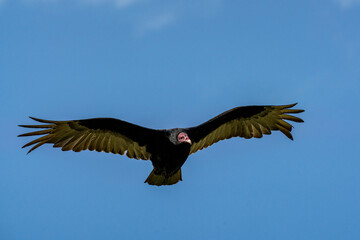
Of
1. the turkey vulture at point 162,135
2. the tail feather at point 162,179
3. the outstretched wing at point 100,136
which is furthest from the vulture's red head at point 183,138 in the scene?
the tail feather at point 162,179

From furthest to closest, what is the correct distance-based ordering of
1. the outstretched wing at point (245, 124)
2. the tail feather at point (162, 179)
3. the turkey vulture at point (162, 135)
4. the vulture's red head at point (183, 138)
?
the outstretched wing at point (245, 124), the tail feather at point (162, 179), the turkey vulture at point (162, 135), the vulture's red head at point (183, 138)

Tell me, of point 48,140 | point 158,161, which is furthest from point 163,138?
point 48,140

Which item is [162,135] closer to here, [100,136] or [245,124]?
A: [100,136]

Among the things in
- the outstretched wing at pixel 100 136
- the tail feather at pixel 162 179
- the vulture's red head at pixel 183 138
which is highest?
the outstretched wing at pixel 100 136

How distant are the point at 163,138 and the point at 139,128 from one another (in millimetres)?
422

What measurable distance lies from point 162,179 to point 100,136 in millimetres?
1208

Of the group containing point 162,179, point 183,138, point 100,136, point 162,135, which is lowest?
point 162,179

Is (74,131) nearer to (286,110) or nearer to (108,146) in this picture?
A: (108,146)

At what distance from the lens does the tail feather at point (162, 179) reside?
25.2 ft

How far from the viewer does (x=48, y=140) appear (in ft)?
23.8

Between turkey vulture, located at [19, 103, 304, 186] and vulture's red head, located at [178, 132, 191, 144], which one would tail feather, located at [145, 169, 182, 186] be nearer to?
turkey vulture, located at [19, 103, 304, 186]

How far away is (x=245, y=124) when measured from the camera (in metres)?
8.24

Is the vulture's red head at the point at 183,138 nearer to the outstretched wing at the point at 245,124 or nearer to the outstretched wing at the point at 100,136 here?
the outstretched wing at the point at 100,136

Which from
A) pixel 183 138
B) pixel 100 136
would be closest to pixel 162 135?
pixel 183 138
